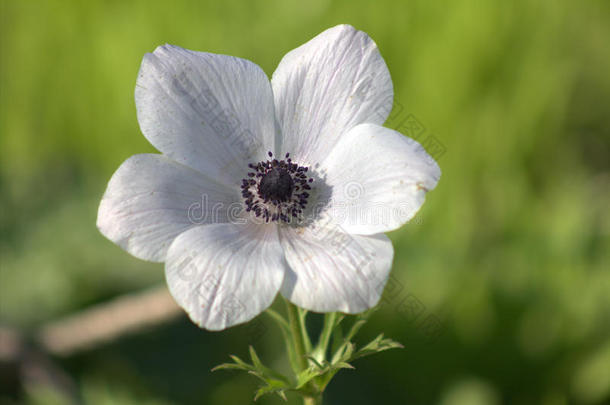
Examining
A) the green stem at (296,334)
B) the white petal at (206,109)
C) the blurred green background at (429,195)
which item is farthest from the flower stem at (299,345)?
the blurred green background at (429,195)

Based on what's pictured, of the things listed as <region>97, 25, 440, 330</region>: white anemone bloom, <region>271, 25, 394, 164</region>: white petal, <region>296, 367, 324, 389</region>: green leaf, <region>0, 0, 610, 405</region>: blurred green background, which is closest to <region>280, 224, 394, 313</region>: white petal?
<region>97, 25, 440, 330</region>: white anemone bloom

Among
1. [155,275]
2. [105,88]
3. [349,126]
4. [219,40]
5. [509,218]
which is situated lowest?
[155,275]

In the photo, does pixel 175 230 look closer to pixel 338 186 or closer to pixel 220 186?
pixel 220 186

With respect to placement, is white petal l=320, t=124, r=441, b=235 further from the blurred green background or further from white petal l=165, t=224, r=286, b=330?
the blurred green background

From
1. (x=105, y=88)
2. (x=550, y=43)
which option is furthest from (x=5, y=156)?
(x=550, y=43)

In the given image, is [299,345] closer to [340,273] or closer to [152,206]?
[340,273]

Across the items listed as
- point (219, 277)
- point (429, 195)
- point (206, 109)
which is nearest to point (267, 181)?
point (206, 109)

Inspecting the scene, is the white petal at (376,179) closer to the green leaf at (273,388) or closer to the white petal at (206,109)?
the white petal at (206,109)

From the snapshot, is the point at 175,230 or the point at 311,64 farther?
the point at 311,64
